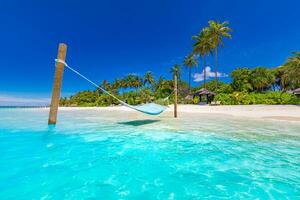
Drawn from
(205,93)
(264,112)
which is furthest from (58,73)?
(205,93)

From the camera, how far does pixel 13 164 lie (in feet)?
12.2

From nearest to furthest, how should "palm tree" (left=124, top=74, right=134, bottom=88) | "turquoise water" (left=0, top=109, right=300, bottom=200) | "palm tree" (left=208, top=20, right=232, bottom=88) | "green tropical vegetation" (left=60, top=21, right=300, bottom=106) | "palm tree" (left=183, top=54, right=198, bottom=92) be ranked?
1. "turquoise water" (left=0, top=109, right=300, bottom=200)
2. "green tropical vegetation" (left=60, top=21, right=300, bottom=106)
3. "palm tree" (left=208, top=20, right=232, bottom=88)
4. "palm tree" (left=183, top=54, right=198, bottom=92)
5. "palm tree" (left=124, top=74, right=134, bottom=88)

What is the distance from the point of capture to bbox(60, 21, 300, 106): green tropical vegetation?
20.0 m

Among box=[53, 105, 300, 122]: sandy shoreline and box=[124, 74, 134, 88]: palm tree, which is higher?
box=[124, 74, 134, 88]: palm tree

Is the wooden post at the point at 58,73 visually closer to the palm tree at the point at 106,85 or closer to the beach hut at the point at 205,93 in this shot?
the beach hut at the point at 205,93

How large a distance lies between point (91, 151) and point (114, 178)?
1.82 m

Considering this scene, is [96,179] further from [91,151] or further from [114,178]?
[91,151]

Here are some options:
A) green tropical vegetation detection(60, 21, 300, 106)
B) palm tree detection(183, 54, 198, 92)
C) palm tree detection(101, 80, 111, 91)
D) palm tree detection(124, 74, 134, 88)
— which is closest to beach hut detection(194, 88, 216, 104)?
green tropical vegetation detection(60, 21, 300, 106)

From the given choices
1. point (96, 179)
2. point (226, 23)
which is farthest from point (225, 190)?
point (226, 23)

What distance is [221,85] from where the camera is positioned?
3875 centimetres

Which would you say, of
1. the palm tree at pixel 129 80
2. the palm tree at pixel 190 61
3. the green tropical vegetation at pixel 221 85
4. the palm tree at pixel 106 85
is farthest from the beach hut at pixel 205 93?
the palm tree at pixel 106 85

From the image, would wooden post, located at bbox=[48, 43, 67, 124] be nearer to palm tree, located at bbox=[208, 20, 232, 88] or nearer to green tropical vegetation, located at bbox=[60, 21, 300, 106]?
green tropical vegetation, located at bbox=[60, 21, 300, 106]

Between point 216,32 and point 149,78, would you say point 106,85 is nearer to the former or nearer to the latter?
point 149,78

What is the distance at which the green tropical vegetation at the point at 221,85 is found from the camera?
65.7 ft
